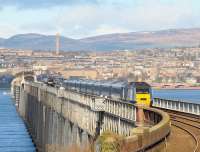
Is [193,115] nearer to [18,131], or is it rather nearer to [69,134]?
[69,134]

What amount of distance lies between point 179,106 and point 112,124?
359 inches

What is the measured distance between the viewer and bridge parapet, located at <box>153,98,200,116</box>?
45.1m

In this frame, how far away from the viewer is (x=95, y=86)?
72.0m

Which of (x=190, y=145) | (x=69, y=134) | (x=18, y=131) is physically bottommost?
(x=18, y=131)

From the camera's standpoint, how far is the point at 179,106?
163 feet

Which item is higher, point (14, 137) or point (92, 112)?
point (92, 112)

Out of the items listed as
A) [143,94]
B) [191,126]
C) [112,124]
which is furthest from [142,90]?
[191,126]

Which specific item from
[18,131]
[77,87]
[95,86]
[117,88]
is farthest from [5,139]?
[117,88]

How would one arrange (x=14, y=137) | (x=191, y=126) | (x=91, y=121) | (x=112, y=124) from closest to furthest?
(x=191, y=126)
(x=112, y=124)
(x=91, y=121)
(x=14, y=137)

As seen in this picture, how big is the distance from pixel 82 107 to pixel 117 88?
8674mm

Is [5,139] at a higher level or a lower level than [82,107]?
lower

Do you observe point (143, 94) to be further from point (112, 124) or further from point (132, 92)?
point (112, 124)

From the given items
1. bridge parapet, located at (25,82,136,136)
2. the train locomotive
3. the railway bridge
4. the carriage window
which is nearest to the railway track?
the railway bridge

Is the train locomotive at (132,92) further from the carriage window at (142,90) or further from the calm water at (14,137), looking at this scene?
the calm water at (14,137)
